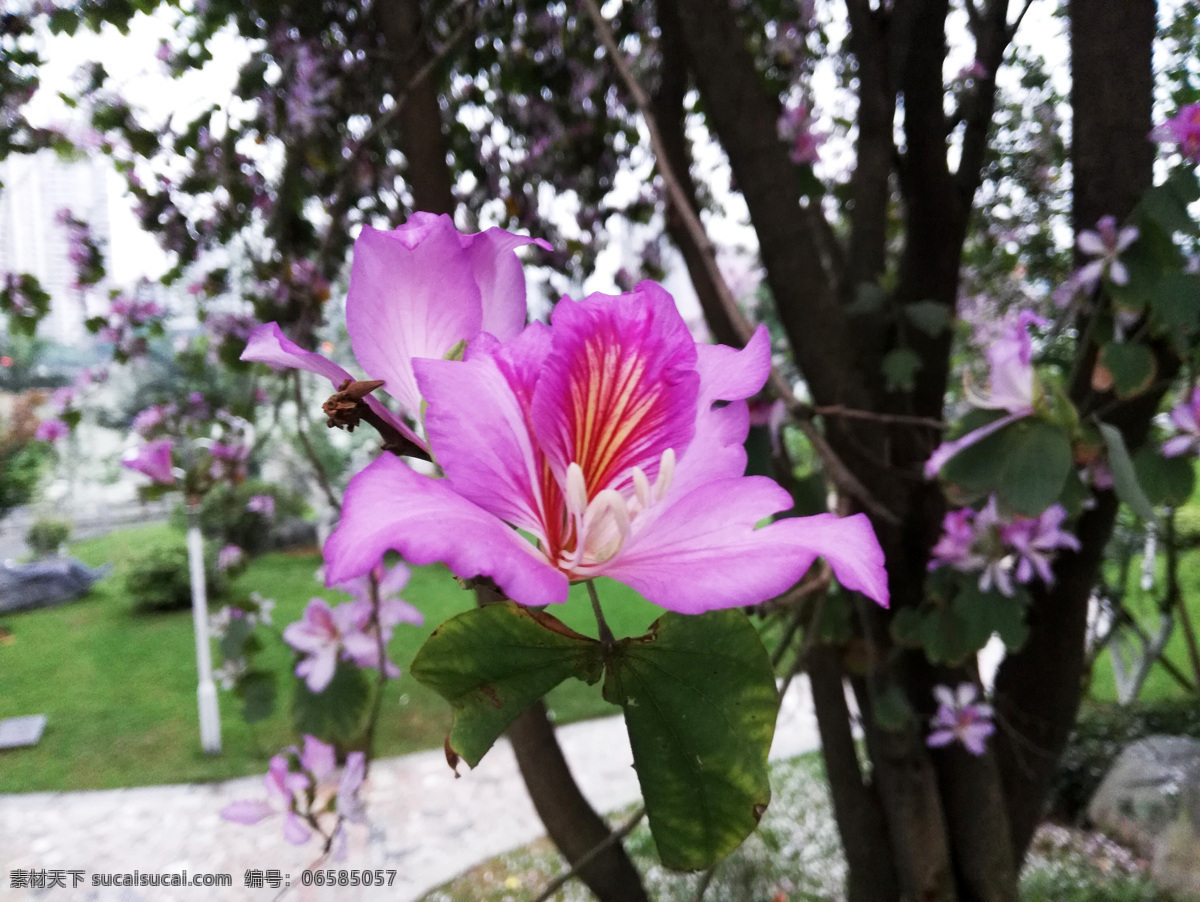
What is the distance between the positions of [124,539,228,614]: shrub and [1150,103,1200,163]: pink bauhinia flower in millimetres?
1795

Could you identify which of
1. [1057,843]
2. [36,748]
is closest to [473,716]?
[36,748]

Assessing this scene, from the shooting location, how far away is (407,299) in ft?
0.66

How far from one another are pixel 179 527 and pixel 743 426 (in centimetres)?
189

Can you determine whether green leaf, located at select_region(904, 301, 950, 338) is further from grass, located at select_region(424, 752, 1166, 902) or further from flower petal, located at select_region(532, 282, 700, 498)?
grass, located at select_region(424, 752, 1166, 902)

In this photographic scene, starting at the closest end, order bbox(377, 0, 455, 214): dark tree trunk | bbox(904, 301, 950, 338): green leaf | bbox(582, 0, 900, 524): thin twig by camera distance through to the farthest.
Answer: bbox(582, 0, 900, 524): thin twig, bbox(377, 0, 455, 214): dark tree trunk, bbox(904, 301, 950, 338): green leaf

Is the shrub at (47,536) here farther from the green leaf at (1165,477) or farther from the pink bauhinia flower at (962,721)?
the green leaf at (1165,477)

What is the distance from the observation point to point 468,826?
200cm

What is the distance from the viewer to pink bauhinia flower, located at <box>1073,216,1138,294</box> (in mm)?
→ 762

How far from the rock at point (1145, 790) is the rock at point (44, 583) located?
8.58 ft

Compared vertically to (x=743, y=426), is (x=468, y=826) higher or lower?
lower

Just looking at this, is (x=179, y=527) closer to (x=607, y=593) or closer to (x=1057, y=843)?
(x=607, y=593)

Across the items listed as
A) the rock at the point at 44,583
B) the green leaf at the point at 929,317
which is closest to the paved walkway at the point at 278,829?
the rock at the point at 44,583

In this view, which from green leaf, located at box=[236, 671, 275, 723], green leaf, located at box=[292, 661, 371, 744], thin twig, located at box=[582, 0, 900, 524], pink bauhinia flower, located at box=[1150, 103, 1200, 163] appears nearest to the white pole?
green leaf, located at box=[236, 671, 275, 723]

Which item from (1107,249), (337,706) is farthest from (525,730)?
(1107,249)
